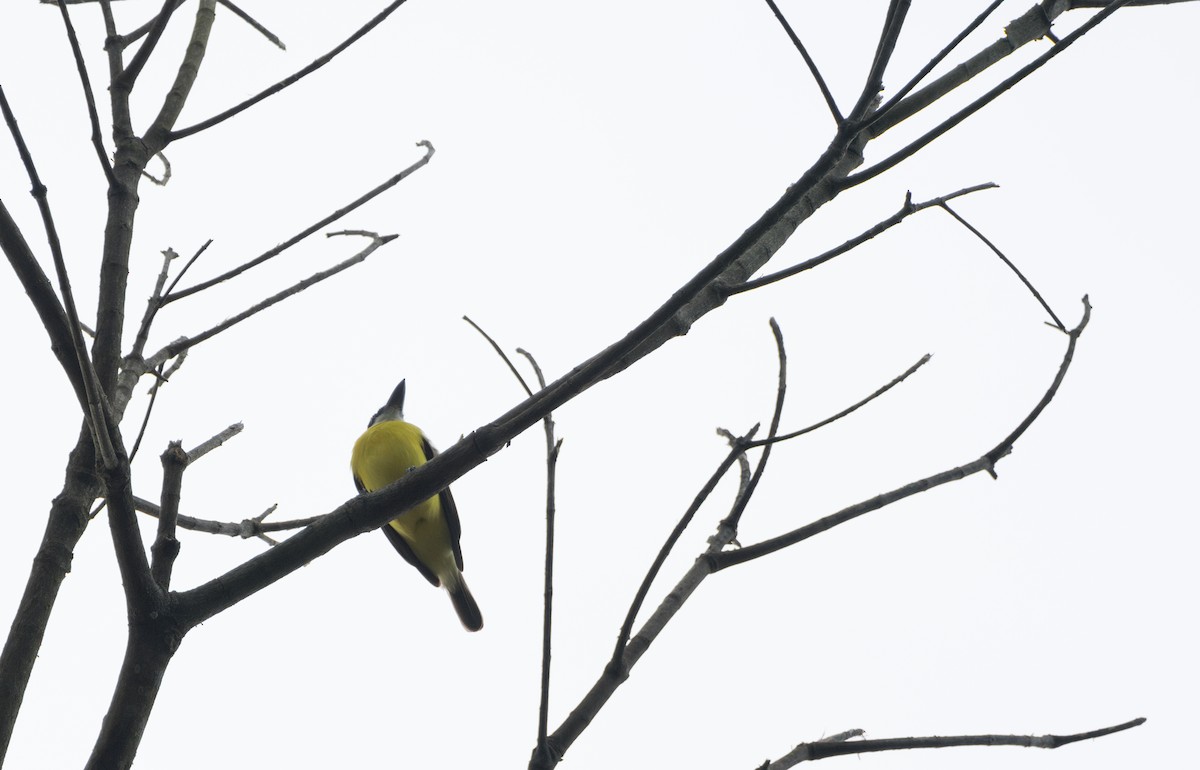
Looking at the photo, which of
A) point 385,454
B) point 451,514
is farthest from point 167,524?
point 451,514

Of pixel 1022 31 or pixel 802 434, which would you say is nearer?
pixel 802 434

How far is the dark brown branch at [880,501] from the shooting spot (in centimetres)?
179

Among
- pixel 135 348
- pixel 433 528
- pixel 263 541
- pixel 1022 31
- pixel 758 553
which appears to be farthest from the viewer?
pixel 433 528

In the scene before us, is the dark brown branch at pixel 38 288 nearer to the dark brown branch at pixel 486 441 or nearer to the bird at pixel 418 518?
the dark brown branch at pixel 486 441

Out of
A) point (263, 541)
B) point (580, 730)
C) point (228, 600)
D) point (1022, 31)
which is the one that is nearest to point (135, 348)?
point (263, 541)

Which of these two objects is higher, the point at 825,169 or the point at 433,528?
the point at 433,528

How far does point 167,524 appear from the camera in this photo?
5.40 ft

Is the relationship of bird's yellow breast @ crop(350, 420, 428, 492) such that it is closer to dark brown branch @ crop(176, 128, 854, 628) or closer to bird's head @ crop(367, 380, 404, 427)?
bird's head @ crop(367, 380, 404, 427)

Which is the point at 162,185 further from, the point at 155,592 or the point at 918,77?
the point at 918,77

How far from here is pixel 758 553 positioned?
5.90 ft

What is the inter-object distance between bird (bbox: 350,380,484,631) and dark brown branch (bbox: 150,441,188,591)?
4801mm

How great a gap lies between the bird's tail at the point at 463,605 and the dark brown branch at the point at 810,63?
6.08 metres

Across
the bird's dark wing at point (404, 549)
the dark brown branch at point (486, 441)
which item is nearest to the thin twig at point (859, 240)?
the dark brown branch at point (486, 441)

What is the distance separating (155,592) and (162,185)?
1519 millimetres
